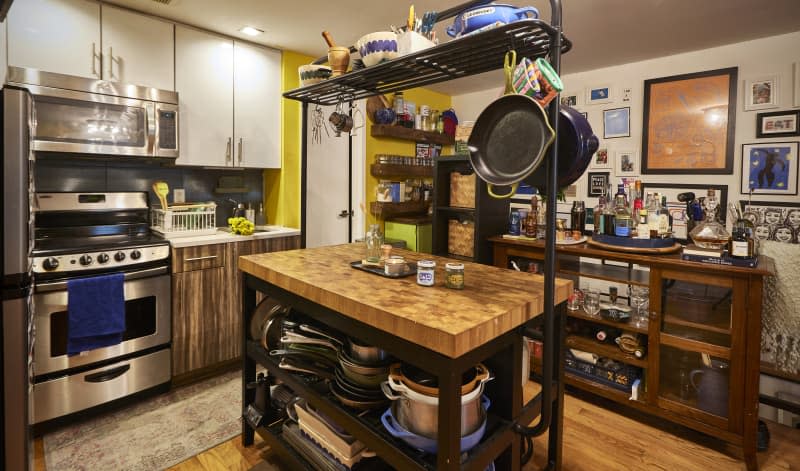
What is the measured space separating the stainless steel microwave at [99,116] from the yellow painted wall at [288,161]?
0.86m

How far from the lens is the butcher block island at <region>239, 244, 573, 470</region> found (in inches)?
41.7

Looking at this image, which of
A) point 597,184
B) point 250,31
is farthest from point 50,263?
point 597,184

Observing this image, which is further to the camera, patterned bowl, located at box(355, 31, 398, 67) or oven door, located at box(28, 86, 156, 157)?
oven door, located at box(28, 86, 156, 157)

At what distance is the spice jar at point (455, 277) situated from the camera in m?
1.40

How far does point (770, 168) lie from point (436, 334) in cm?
313

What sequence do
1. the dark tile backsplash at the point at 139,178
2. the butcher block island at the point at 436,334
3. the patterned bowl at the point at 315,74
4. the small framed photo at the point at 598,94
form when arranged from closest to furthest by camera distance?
the butcher block island at the point at 436,334, the patterned bowl at the point at 315,74, the dark tile backsplash at the point at 139,178, the small framed photo at the point at 598,94

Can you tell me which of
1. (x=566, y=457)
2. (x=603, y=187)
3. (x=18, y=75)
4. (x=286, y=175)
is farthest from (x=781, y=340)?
(x=18, y=75)

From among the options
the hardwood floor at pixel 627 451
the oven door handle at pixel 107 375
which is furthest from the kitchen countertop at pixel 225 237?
the hardwood floor at pixel 627 451

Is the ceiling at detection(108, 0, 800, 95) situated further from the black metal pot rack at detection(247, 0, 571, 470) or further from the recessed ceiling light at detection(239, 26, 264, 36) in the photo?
the black metal pot rack at detection(247, 0, 571, 470)

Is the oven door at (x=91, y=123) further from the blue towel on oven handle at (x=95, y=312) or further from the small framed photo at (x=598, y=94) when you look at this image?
the small framed photo at (x=598, y=94)

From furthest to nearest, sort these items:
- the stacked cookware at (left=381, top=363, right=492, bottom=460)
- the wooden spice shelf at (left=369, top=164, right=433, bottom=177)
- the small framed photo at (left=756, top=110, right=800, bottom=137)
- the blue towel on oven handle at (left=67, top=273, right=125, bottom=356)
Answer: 1. the wooden spice shelf at (left=369, top=164, right=433, bottom=177)
2. the small framed photo at (left=756, top=110, right=800, bottom=137)
3. the blue towel on oven handle at (left=67, top=273, right=125, bottom=356)
4. the stacked cookware at (left=381, top=363, right=492, bottom=460)

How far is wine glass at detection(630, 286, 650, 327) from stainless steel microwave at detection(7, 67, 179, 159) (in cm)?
307

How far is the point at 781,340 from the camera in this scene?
2242 millimetres

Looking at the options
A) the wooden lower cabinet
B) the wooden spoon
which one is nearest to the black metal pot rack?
the wooden lower cabinet
